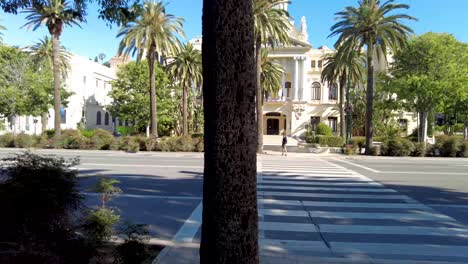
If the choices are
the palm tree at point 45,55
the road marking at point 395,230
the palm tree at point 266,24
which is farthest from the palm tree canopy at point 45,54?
the road marking at point 395,230

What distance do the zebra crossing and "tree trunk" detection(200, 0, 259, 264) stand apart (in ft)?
8.84

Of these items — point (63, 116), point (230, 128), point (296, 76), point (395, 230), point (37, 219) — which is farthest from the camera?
point (296, 76)

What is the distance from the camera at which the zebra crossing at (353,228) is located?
5.79m

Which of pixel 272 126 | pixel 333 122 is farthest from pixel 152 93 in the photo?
pixel 333 122

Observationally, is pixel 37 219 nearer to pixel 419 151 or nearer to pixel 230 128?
pixel 230 128

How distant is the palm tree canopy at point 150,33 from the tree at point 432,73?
1956cm

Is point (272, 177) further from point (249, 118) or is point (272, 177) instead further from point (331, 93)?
point (331, 93)

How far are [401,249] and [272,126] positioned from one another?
62.6 metres

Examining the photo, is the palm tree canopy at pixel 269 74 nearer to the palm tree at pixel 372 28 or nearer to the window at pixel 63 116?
the palm tree at pixel 372 28

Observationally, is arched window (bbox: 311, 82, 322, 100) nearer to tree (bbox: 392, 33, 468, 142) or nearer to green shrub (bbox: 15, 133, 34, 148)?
tree (bbox: 392, 33, 468, 142)

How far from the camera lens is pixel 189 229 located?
7.17 meters

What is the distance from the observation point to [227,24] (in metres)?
2.79

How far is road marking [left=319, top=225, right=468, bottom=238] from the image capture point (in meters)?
7.14

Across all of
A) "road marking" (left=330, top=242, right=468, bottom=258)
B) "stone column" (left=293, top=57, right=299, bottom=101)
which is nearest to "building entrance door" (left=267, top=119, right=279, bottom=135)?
"stone column" (left=293, top=57, right=299, bottom=101)
